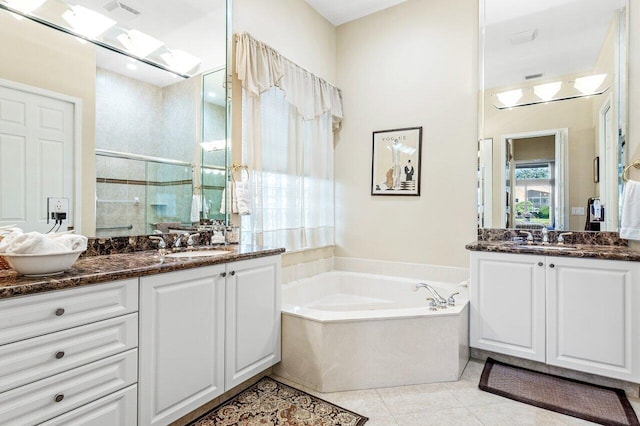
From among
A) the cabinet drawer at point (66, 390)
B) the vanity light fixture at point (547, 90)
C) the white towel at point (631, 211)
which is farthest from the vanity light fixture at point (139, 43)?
the white towel at point (631, 211)

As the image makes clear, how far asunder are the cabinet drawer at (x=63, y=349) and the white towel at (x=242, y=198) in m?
1.18

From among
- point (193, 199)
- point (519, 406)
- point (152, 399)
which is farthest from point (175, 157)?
point (519, 406)

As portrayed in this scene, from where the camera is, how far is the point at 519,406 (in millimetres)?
2027

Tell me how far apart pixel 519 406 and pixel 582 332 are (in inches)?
25.6

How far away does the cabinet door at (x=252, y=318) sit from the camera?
6.51 ft

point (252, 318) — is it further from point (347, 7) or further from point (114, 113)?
point (347, 7)

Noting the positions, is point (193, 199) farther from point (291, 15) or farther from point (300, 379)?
point (291, 15)

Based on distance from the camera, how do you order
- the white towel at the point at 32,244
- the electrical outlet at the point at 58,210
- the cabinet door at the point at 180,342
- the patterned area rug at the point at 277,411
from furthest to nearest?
the patterned area rug at the point at 277,411
the electrical outlet at the point at 58,210
the cabinet door at the point at 180,342
the white towel at the point at 32,244

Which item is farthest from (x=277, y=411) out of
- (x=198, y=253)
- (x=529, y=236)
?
(x=529, y=236)

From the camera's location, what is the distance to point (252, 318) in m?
2.12

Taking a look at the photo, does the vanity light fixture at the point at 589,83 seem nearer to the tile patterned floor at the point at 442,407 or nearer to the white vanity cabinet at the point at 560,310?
the white vanity cabinet at the point at 560,310

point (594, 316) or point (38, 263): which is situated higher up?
point (38, 263)

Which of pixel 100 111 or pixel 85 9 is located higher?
pixel 85 9

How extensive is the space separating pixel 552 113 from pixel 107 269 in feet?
10.6
